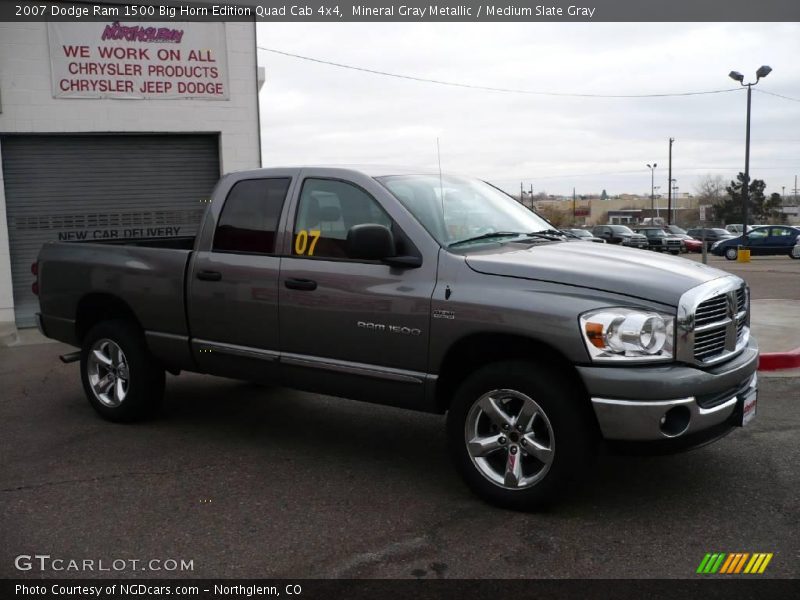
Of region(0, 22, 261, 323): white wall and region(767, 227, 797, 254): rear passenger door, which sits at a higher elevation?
region(0, 22, 261, 323): white wall

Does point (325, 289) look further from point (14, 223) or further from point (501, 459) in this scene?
point (14, 223)

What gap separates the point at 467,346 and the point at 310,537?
4.40 ft

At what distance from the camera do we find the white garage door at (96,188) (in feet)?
41.6

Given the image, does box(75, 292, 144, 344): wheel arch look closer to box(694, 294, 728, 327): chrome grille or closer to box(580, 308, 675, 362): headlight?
box(580, 308, 675, 362): headlight

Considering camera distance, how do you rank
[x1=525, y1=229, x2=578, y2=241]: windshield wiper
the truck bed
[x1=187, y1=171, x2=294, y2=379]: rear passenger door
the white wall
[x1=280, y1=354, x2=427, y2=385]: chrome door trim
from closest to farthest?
[x1=280, y1=354, x2=427, y2=385]: chrome door trim, [x1=525, y1=229, x2=578, y2=241]: windshield wiper, [x1=187, y1=171, x2=294, y2=379]: rear passenger door, the truck bed, the white wall

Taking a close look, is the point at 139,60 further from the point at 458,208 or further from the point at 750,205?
the point at 750,205

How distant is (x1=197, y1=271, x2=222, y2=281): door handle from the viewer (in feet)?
18.2

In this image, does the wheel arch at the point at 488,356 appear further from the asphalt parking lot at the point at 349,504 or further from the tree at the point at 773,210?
the tree at the point at 773,210

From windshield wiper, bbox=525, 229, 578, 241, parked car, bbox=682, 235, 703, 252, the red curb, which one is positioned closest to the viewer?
windshield wiper, bbox=525, 229, 578, 241

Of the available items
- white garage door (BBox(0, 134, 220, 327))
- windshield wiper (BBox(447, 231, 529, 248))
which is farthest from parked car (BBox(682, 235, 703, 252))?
windshield wiper (BBox(447, 231, 529, 248))

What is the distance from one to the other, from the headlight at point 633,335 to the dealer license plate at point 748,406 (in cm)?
73

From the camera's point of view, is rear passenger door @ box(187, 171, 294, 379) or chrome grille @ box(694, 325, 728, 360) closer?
chrome grille @ box(694, 325, 728, 360)

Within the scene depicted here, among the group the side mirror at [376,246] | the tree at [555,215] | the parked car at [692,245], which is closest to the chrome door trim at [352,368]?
the side mirror at [376,246]

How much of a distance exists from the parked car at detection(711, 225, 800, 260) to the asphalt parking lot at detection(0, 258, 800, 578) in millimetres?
30906
